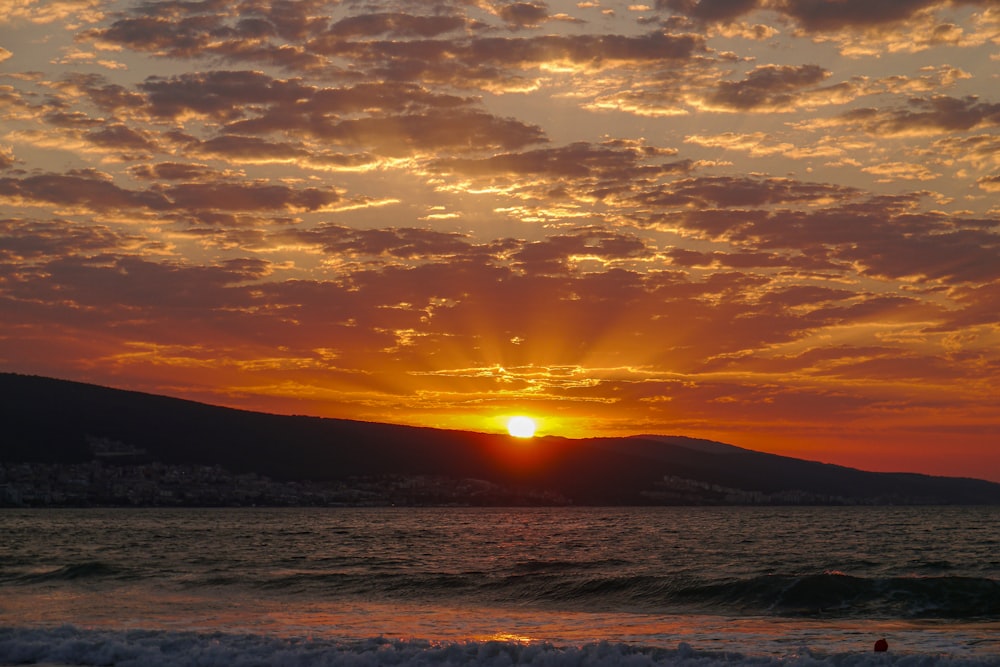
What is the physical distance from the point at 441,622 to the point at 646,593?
11.8 m

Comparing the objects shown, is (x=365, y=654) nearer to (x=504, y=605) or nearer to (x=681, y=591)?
(x=504, y=605)

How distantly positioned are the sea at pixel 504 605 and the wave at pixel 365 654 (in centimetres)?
7

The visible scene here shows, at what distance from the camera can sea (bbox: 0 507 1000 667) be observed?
2873cm

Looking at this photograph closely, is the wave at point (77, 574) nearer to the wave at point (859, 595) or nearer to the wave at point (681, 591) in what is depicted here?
the wave at point (681, 591)

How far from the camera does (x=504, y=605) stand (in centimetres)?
4225

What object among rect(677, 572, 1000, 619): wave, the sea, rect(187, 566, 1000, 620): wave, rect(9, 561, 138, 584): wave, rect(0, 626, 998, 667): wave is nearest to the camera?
rect(0, 626, 998, 667): wave

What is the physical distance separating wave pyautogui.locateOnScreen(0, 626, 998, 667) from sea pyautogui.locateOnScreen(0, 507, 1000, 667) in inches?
2.7

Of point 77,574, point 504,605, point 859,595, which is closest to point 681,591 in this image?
point 859,595

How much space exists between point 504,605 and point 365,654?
14681 mm

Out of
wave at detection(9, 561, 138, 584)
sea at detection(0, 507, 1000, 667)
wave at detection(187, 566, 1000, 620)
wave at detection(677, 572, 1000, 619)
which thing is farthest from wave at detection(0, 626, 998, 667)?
wave at detection(9, 561, 138, 584)

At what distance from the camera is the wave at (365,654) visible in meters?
26.8

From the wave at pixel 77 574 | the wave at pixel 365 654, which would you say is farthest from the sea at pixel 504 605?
the wave at pixel 77 574

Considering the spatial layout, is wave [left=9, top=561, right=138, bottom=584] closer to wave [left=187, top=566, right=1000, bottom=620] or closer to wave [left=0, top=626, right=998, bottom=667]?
wave [left=187, top=566, right=1000, bottom=620]

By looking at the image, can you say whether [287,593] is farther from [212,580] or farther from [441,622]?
[441,622]
